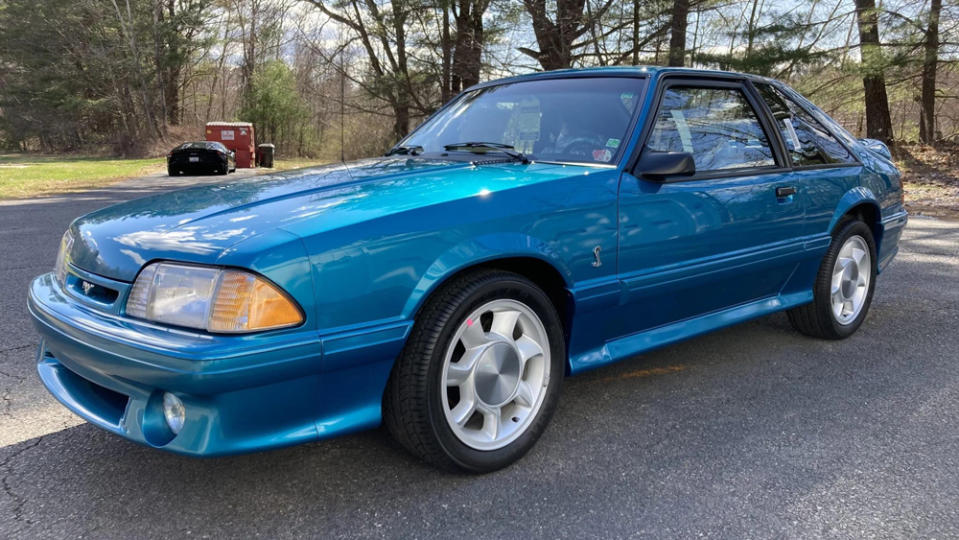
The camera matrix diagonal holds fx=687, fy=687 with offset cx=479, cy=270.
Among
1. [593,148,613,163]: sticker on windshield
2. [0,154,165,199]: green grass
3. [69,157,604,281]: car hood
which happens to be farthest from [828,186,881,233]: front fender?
[0,154,165,199]: green grass

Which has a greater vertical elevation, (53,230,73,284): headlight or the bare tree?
the bare tree

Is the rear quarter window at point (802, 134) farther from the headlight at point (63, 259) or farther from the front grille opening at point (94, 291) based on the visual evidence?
the headlight at point (63, 259)

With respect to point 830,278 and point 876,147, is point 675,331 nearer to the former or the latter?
point 830,278

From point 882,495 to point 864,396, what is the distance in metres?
0.98

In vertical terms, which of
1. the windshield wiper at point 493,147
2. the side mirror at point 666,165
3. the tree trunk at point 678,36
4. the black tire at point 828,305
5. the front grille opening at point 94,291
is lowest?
the black tire at point 828,305

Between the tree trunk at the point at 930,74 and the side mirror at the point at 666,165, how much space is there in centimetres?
1389

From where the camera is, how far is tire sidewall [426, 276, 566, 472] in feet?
7.28

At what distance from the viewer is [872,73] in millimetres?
13609

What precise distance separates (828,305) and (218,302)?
10.9 feet

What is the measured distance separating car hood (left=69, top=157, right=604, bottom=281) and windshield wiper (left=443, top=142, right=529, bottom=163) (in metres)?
0.13

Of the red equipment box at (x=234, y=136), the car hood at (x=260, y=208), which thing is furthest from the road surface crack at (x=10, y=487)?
the red equipment box at (x=234, y=136)

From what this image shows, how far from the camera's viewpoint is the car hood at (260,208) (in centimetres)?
208

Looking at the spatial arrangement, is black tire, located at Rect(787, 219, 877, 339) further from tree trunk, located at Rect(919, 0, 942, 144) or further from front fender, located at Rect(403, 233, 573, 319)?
tree trunk, located at Rect(919, 0, 942, 144)

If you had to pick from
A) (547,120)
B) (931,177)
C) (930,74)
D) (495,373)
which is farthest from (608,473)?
(930,74)
